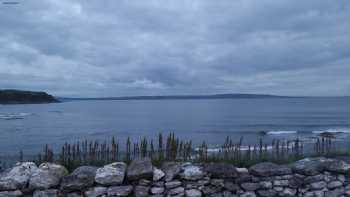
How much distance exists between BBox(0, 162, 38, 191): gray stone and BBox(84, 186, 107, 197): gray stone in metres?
0.86

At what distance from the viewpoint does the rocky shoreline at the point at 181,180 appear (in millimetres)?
4508

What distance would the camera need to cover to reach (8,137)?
32375 mm

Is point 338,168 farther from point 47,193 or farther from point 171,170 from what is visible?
point 47,193

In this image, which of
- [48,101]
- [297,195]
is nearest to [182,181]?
[297,195]

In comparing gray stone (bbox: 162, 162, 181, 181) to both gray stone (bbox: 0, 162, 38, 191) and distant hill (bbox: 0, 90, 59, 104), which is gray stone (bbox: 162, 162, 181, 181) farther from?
distant hill (bbox: 0, 90, 59, 104)

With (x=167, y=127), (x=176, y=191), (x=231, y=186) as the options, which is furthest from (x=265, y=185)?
(x=167, y=127)

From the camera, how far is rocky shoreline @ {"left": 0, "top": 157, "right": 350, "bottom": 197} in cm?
451

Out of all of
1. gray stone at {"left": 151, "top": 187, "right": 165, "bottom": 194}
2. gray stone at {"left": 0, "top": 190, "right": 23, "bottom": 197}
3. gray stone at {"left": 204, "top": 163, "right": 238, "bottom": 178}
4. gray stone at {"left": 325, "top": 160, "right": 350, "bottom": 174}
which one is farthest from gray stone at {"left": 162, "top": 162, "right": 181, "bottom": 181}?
gray stone at {"left": 325, "top": 160, "right": 350, "bottom": 174}

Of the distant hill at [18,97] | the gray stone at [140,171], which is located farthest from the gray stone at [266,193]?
the distant hill at [18,97]

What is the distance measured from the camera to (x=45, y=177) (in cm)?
452

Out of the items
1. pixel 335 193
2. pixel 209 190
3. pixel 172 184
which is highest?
pixel 172 184

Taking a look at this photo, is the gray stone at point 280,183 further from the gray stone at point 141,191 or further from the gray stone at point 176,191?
the gray stone at point 141,191

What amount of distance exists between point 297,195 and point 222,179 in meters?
1.21

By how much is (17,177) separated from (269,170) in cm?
372
